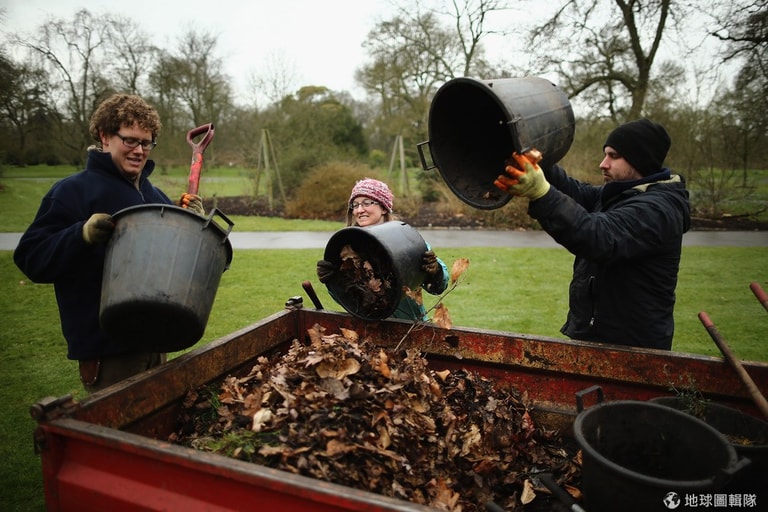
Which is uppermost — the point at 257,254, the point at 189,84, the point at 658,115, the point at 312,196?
the point at 189,84

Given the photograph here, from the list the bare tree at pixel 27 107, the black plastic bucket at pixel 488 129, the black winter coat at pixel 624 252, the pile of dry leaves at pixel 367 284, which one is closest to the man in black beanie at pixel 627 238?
the black winter coat at pixel 624 252

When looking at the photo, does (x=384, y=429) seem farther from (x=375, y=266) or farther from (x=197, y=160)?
(x=197, y=160)

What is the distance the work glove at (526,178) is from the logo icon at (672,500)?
1.23 m

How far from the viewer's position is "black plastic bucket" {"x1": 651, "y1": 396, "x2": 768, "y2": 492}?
186 centimetres

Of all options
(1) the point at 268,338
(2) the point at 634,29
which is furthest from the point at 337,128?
(1) the point at 268,338

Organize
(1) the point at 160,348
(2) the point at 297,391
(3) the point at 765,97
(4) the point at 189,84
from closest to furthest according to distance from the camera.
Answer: (2) the point at 297,391
(1) the point at 160,348
(3) the point at 765,97
(4) the point at 189,84

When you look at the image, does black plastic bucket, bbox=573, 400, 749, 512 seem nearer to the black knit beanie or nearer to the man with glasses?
the black knit beanie

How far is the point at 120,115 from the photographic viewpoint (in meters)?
2.74

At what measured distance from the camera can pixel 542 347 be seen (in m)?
2.79

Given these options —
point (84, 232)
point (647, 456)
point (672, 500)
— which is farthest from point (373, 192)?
point (672, 500)

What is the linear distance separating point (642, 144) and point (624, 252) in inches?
28.4

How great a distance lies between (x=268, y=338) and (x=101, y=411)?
118 centimetres

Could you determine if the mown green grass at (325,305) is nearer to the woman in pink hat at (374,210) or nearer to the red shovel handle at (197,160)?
the red shovel handle at (197,160)

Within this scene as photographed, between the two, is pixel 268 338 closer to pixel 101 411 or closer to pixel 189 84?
pixel 101 411
